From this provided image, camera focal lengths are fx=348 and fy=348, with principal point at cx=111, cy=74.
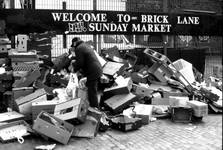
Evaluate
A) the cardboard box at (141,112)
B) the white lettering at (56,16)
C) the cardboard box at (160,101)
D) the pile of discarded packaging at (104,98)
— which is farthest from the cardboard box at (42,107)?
the white lettering at (56,16)

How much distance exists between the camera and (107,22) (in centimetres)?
1153

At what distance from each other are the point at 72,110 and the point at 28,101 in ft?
4.03

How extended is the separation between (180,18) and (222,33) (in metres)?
2.11

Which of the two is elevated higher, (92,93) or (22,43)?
(22,43)

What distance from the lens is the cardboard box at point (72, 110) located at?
6.59 m

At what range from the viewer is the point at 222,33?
13602mm

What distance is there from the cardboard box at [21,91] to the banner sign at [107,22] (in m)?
2.82

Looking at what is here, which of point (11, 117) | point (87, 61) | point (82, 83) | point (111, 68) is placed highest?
point (87, 61)

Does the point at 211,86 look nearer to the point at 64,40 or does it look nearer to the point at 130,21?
the point at 130,21

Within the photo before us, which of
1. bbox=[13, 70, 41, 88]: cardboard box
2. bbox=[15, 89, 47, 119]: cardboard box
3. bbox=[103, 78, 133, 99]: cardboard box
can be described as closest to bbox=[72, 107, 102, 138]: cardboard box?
bbox=[15, 89, 47, 119]: cardboard box

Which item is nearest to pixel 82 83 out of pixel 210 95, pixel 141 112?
pixel 141 112

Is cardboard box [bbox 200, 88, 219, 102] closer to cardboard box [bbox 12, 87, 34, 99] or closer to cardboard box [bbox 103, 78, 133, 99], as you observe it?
cardboard box [bbox 103, 78, 133, 99]

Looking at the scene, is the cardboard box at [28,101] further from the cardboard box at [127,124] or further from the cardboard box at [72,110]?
the cardboard box at [127,124]

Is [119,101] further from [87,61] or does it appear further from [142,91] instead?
[87,61]
